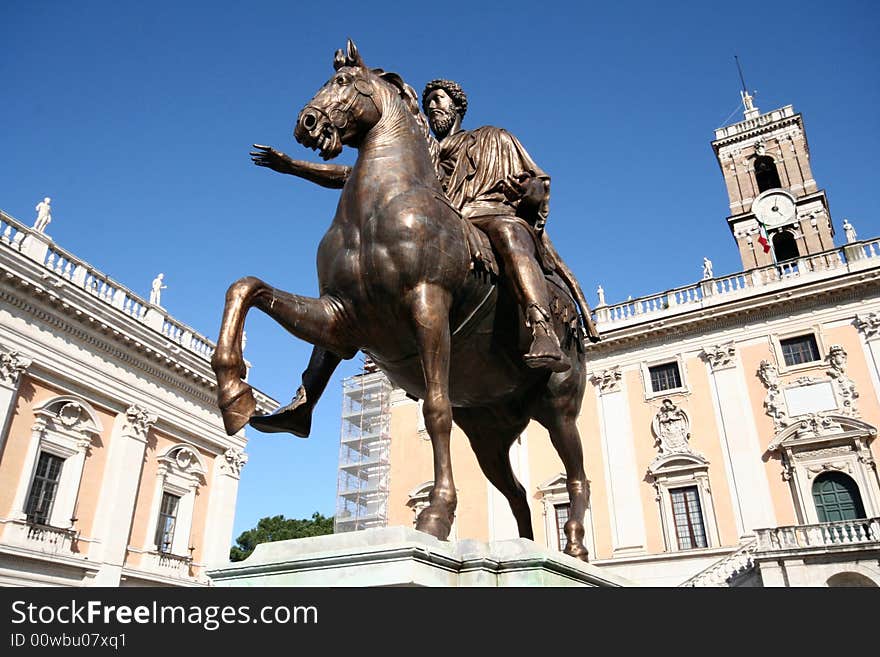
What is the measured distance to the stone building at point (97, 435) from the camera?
1867 cm

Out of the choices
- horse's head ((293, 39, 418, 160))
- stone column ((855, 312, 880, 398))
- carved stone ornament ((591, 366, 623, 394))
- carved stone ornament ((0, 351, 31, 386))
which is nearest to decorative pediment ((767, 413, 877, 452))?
stone column ((855, 312, 880, 398))

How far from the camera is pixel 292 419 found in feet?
12.6

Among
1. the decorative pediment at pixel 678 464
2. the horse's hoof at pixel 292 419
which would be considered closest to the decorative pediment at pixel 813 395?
the decorative pediment at pixel 678 464

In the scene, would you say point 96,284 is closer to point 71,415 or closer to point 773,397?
point 71,415

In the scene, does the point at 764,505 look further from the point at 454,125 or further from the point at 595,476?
the point at 454,125

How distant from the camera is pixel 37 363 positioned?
19344 mm

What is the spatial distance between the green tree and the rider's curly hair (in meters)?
47.9

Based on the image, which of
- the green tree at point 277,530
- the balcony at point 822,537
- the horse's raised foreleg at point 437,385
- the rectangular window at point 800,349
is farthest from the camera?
the green tree at point 277,530

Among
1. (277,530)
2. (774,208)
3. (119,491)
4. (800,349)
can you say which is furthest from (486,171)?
(277,530)

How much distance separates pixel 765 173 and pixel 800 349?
18671mm

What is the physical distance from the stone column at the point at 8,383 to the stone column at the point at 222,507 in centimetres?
871

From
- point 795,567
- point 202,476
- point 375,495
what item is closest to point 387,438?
point 375,495

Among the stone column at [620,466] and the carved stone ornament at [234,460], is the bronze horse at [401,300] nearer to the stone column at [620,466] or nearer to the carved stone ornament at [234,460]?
the stone column at [620,466]

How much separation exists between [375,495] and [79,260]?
1730cm
